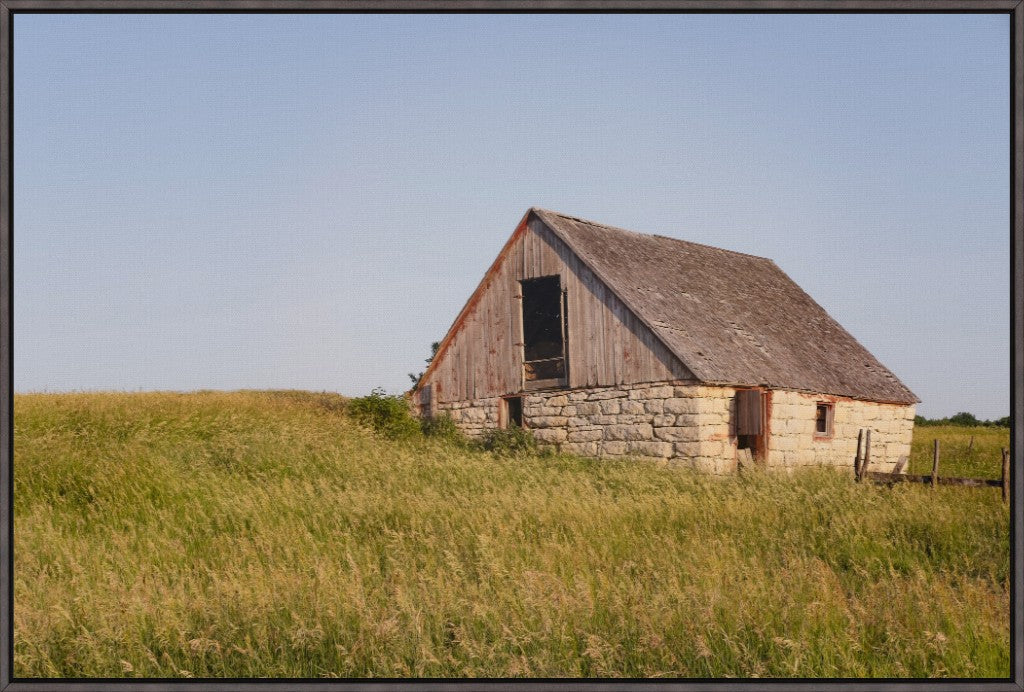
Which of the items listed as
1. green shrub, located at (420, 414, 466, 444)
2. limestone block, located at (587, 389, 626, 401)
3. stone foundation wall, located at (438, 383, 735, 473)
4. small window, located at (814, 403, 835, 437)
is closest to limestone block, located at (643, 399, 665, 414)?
stone foundation wall, located at (438, 383, 735, 473)

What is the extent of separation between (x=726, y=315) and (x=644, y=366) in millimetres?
4834

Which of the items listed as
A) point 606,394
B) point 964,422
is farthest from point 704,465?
point 964,422

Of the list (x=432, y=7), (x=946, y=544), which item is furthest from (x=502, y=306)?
(x=432, y=7)

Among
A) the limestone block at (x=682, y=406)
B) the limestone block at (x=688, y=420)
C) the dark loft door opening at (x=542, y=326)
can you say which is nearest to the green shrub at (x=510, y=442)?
the dark loft door opening at (x=542, y=326)

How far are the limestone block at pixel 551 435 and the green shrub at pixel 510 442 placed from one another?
0.17 meters

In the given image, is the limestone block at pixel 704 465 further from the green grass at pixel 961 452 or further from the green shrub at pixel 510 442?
the green grass at pixel 961 452

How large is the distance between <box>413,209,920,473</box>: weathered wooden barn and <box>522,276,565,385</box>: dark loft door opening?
0.14 ft

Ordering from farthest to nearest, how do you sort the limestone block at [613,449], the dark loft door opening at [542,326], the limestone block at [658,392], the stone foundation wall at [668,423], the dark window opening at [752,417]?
the dark loft door opening at [542,326], the limestone block at [613,449], the dark window opening at [752,417], the limestone block at [658,392], the stone foundation wall at [668,423]

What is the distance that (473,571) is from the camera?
8.06m

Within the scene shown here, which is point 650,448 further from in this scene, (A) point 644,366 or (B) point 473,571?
(B) point 473,571

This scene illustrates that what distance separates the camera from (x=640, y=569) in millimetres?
7938

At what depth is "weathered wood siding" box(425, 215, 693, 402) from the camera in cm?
1909

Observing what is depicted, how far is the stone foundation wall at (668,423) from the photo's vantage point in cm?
1816

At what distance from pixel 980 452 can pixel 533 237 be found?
659 inches
